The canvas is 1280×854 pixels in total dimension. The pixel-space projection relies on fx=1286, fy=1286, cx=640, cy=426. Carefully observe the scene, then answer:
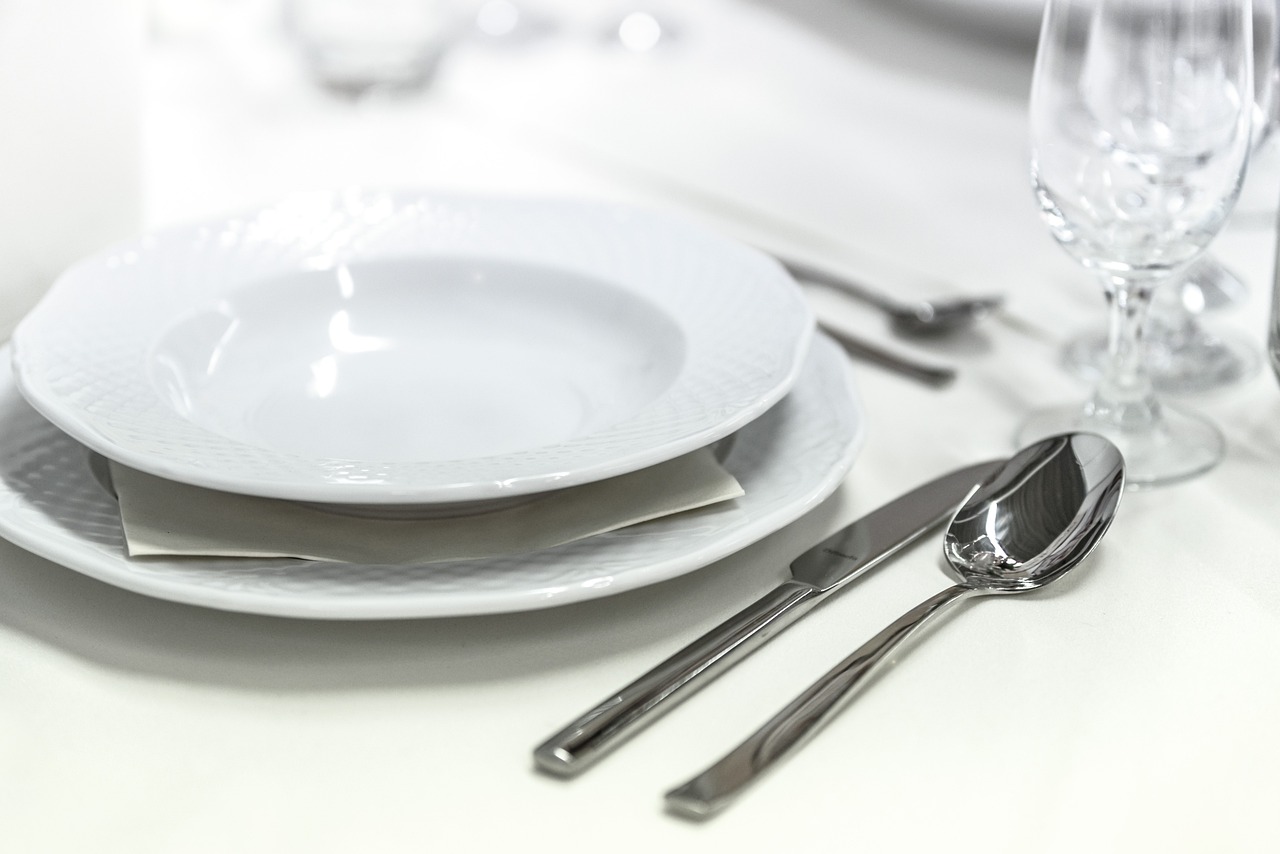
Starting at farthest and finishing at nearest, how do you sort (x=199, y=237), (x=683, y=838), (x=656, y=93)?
(x=656, y=93)
(x=199, y=237)
(x=683, y=838)

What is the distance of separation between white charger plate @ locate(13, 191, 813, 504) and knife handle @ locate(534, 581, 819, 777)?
61 mm

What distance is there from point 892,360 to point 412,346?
0.24 metres

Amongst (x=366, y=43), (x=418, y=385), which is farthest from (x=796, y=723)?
(x=366, y=43)

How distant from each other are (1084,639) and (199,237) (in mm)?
438

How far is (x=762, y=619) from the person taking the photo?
430 mm

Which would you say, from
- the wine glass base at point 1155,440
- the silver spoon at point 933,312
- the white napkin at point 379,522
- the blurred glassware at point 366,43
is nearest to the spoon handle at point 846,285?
the silver spoon at point 933,312

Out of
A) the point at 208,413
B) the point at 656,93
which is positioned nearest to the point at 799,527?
the point at 208,413

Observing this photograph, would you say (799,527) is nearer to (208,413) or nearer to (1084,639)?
(1084,639)

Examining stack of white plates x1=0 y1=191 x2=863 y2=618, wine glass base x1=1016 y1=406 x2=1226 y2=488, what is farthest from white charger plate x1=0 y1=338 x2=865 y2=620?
wine glass base x1=1016 y1=406 x2=1226 y2=488

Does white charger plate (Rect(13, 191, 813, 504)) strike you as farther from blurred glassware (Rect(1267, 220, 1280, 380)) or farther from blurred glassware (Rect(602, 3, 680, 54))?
blurred glassware (Rect(602, 3, 680, 54))

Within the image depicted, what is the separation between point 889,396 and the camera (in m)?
0.64

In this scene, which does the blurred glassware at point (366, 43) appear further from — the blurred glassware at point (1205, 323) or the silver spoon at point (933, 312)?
the blurred glassware at point (1205, 323)

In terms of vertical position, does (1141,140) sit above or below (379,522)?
above

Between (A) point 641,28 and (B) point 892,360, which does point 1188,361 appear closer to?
(B) point 892,360
